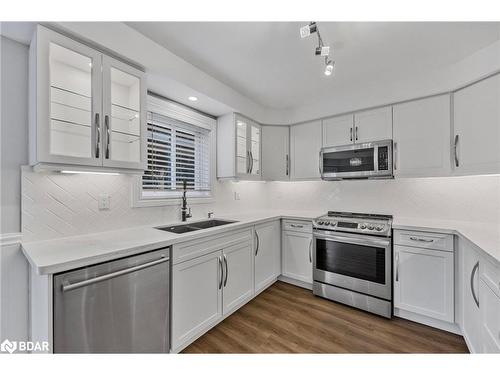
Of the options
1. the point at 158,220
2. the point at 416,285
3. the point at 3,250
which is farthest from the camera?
Answer: the point at 158,220

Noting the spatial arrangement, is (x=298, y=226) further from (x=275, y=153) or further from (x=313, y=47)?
(x=313, y=47)

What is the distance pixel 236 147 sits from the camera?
277cm

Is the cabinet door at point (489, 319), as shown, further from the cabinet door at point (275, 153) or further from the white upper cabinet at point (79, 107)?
the white upper cabinet at point (79, 107)

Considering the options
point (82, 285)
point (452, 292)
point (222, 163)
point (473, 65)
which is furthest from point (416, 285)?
point (82, 285)

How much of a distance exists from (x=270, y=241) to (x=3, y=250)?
7.57 ft

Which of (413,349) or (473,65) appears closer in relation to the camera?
(413,349)

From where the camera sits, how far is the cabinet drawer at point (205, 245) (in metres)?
1.65

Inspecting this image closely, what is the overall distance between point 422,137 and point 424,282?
1.47 m

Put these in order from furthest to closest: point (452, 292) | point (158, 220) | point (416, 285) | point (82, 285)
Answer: point (158, 220)
point (416, 285)
point (452, 292)
point (82, 285)

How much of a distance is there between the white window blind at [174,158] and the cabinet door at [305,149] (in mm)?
1279

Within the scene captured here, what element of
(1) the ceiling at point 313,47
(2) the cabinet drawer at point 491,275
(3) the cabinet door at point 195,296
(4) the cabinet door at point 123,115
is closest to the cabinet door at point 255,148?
(1) the ceiling at point 313,47

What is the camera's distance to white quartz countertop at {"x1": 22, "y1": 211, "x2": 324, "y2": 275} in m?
1.10

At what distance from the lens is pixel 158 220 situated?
7.23 feet

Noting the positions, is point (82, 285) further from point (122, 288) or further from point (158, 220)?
point (158, 220)
